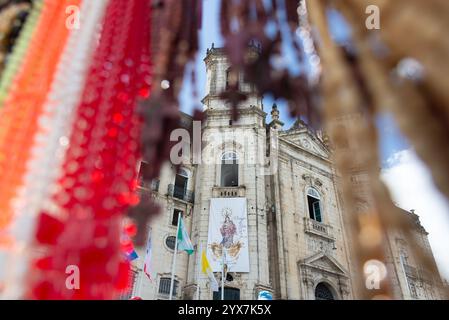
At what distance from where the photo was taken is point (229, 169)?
18562 mm

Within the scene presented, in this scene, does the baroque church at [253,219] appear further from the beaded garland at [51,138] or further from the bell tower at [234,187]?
the beaded garland at [51,138]

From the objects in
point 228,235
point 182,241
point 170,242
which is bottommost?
point 182,241

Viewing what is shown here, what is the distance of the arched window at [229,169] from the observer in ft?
60.0

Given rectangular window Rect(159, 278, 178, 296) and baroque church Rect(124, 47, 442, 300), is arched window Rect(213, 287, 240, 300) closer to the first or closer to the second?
baroque church Rect(124, 47, 442, 300)

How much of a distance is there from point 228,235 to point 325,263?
592 centimetres

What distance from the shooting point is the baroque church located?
14766mm

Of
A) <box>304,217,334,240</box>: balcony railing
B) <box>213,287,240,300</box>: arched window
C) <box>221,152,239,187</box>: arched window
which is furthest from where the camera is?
<box>221,152,239,187</box>: arched window

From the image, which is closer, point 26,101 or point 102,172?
point 102,172

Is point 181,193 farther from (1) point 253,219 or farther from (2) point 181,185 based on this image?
(1) point 253,219

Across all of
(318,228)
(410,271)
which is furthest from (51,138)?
(410,271)

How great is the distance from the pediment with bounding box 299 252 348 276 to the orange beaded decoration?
53.9ft

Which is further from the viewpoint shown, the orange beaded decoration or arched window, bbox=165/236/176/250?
arched window, bbox=165/236/176/250

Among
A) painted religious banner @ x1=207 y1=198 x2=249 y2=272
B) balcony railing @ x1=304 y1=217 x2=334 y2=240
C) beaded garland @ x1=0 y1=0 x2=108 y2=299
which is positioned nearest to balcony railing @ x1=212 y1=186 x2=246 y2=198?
painted religious banner @ x1=207 y1=198 x2=249 y2=272
